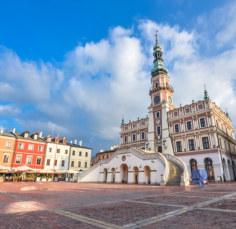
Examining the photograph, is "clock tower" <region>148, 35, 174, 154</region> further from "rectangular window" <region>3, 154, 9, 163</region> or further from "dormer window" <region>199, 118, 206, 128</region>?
"rectangular window" <region>3, 154, 9, 163</region>

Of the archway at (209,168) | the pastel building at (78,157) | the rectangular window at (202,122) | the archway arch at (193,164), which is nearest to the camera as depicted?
the archway at (209,168)

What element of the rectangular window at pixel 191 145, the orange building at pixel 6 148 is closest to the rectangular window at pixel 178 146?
the rectangular window at pixel 191 145

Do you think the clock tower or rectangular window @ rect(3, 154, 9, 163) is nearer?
rectangular window @ rect(3, 154, 9, 163)

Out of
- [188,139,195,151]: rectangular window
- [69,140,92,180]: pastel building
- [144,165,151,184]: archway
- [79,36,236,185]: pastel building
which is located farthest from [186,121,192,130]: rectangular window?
[69,140,92,180]: pastel building

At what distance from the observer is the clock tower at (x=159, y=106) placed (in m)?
42.7

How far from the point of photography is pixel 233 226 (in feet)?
17.7

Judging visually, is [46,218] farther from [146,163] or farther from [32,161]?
[32,161]

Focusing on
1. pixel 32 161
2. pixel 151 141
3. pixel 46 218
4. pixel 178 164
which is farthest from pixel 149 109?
pixel 46 218

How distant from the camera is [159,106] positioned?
45531 millimetres

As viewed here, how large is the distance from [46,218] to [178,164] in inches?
1032

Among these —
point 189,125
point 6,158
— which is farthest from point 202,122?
point 6,158

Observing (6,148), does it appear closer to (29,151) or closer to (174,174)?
(29,151)

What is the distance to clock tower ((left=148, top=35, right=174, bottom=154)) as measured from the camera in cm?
4269

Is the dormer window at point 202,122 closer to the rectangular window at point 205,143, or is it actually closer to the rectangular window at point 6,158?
the rectangular window at point 205,143
